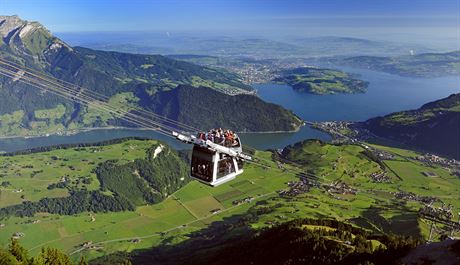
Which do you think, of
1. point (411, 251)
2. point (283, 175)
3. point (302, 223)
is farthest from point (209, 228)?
point (411, 251)

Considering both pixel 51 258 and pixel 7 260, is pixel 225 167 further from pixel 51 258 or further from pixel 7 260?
pixel 51 258

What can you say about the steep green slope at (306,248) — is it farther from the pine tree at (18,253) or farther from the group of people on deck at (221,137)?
the pine tree at (18,253)

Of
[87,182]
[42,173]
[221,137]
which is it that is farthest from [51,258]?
[42,173]

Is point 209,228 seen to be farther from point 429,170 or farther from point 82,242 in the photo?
point 429,170

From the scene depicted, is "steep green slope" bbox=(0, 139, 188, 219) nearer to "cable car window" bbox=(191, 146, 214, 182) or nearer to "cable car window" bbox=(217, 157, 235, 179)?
"cable car window" bbox=(217, 157, 235, 179)

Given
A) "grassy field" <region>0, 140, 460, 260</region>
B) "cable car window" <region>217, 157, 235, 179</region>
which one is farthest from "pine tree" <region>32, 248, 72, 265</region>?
"grassy field" <region>0, 140, 460, 260</region>

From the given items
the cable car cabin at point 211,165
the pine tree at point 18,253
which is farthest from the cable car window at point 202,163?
the pine tree at point 18,253
